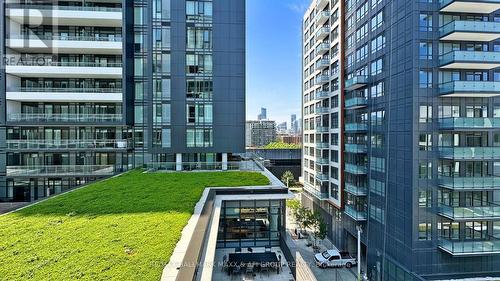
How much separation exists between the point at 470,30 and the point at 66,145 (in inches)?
1486

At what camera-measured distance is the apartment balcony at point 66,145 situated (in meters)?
29.8

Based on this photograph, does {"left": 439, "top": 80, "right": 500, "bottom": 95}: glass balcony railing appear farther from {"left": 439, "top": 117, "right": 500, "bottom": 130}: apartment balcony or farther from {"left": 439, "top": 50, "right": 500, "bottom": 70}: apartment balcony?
{"left": 439, "top": 117, "right": 500, "bottom": 130}: apartment balcony

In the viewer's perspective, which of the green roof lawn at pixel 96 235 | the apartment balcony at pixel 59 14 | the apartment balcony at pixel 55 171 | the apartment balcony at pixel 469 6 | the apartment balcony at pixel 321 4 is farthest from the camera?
the apartment balcony at pixel 321 4

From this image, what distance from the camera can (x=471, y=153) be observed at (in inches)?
829

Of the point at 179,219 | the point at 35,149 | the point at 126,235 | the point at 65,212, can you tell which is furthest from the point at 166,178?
the point at 35,149

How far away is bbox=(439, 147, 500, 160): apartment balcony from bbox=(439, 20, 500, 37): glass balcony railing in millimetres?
8521

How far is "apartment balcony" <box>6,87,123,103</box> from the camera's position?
97.1 feet

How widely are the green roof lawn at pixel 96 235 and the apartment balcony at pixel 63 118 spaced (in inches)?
608

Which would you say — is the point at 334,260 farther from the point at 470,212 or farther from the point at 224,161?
the point at 224,161

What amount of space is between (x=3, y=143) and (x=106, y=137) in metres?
9.70

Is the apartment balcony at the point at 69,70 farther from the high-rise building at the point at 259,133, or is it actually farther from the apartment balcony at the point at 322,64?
the high-rise building at the point at 259,133

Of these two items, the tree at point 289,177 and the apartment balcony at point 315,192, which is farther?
the tree at point 289,177

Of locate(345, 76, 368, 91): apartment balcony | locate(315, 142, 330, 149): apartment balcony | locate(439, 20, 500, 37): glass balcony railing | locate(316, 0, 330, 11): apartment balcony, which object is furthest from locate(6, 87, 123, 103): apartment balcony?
locate(439, 20, 500, 37): glass balcony railing

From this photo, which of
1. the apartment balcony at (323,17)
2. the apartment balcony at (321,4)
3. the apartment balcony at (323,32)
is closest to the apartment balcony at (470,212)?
the apartment balcony at (323,32)
